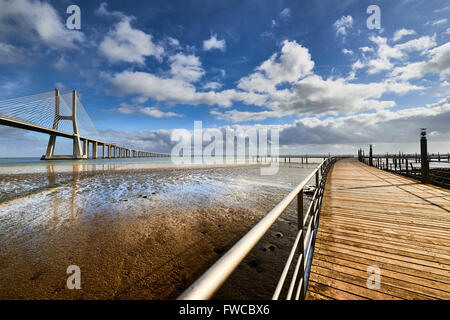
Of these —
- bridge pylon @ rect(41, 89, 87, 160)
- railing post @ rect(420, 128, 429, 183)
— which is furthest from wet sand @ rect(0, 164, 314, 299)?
bridge pylon @ rect(41, 89, 87, 160)

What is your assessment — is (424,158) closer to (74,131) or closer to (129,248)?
(129,248)

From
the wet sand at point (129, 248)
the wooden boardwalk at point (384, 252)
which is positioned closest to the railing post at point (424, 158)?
the wooden boardwalk at point (384, 252)

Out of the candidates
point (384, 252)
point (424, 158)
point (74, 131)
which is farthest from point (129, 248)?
point (74, 131)

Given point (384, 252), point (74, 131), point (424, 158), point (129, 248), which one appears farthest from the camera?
point (74, 131)

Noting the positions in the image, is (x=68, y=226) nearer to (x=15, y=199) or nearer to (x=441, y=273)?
(x=15, y=199)

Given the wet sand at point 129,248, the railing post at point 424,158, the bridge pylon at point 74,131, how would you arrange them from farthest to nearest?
1. the bridge pylon at point 74,131
2. the railing post at point 424,158
3. the wet sand at point 129,248

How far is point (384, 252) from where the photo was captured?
8.18ft

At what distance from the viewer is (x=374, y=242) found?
9.07 feet

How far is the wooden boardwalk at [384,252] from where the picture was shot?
1863 mm

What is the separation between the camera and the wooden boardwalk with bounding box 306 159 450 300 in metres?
1.86

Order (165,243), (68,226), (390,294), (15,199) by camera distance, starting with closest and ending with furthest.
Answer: (390,294), (165,243), (68,226), (15,199)

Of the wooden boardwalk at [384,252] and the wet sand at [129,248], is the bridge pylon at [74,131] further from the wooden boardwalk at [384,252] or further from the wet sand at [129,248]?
the wooden boardwalk at [384,252]
